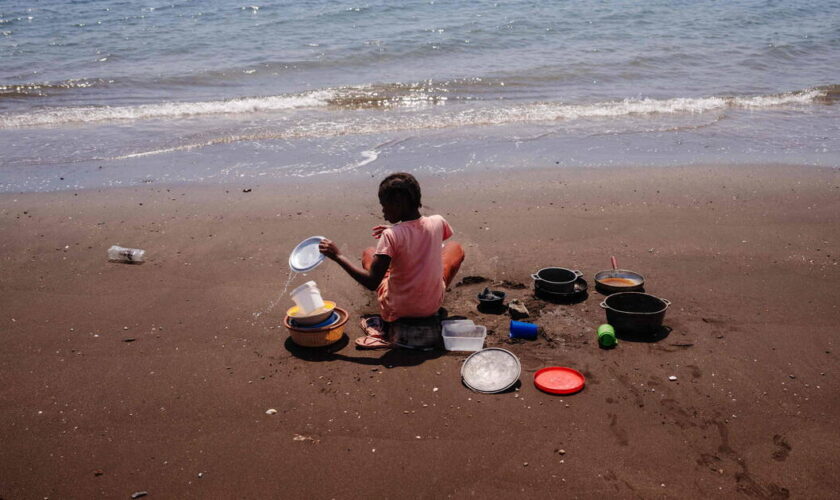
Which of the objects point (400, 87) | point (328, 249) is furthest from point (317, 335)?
point (400, 87)

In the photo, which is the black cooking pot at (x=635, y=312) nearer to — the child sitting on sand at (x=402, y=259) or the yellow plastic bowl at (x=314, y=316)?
the child sitting on sand at (x=402, y=259)

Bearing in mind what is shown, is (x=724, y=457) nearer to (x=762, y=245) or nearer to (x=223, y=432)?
(x=223, y=432)

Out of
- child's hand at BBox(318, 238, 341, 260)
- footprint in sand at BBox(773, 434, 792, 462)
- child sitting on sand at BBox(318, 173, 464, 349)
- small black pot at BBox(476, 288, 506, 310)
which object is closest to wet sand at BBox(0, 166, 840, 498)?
footprint in sand at BBox(773, 434, 792, 462)

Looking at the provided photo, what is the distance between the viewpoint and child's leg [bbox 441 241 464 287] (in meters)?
5.11

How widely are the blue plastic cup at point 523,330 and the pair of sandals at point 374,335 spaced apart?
87 cm

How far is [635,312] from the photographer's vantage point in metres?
4.59

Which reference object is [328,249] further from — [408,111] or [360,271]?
[408,111]

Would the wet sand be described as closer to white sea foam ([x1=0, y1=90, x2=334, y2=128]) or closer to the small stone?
the small stone

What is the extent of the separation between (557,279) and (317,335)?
202 centimetres

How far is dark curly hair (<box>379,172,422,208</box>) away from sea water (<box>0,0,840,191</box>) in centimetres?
404

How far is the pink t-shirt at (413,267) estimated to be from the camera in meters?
4.29

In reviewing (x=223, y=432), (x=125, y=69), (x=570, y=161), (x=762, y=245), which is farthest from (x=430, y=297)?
(x=125, y=69)

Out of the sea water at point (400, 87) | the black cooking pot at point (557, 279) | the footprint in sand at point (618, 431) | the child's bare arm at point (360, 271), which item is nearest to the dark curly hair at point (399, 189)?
the child's bare arm at point (360, 271)

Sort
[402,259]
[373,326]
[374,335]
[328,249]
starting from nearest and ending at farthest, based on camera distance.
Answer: [328,249], [402,259], [374,335], [373,326]
